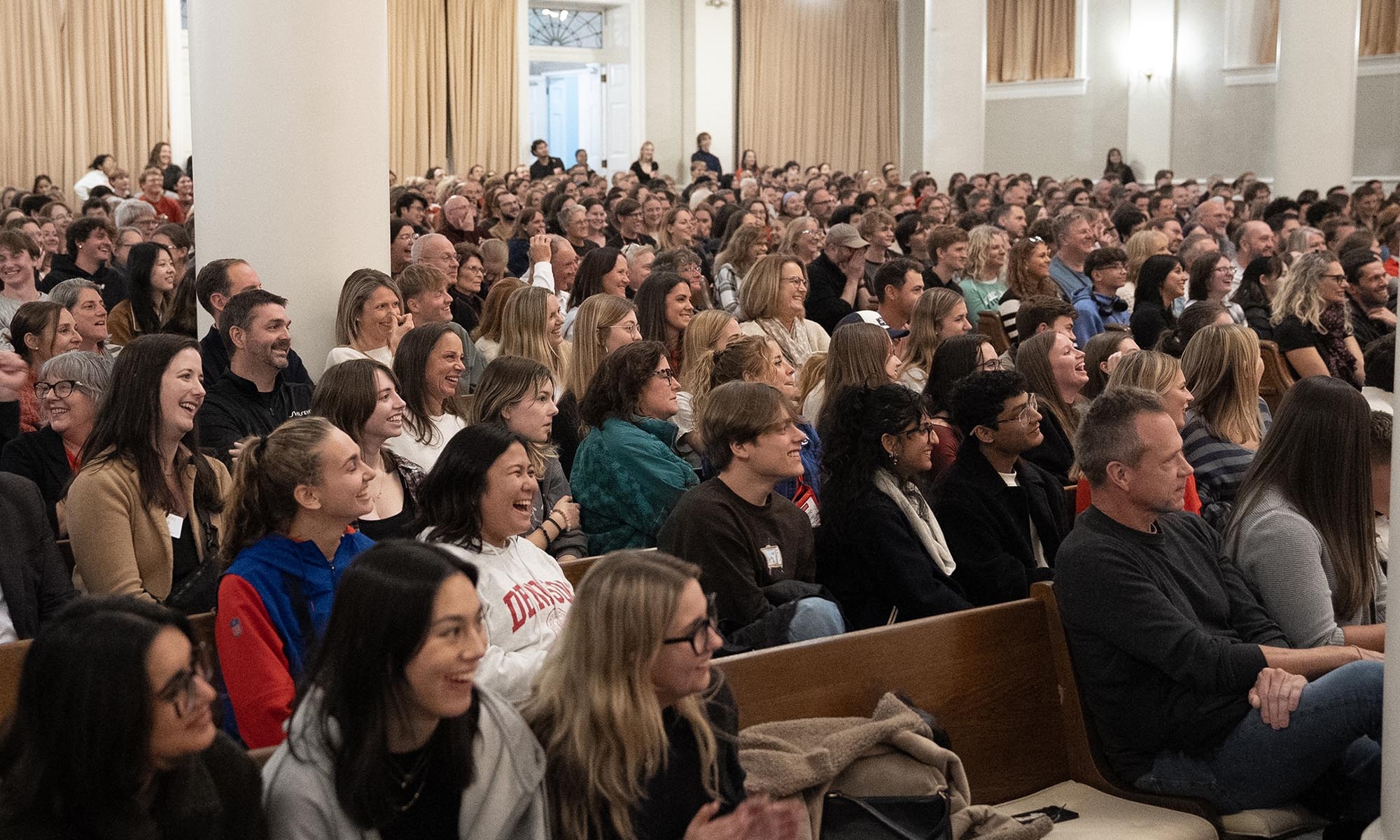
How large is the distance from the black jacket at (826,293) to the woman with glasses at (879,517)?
13.1 ft

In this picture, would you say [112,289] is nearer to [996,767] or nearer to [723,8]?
[996,767]

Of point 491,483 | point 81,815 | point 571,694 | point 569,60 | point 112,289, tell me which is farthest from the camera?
point 569,60

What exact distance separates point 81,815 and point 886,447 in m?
2.48

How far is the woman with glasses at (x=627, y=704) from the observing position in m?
2.44

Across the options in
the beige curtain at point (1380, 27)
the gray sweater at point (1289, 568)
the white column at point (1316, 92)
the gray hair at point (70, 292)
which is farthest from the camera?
the beige curtain at point (1380, 27)

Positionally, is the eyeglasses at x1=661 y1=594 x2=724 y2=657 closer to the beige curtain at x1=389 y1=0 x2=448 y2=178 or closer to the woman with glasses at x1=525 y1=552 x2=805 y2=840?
the woman with glasses at x1=525 y1=552 x2=805 y2=840

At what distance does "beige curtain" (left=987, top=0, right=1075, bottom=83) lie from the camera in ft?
73.6

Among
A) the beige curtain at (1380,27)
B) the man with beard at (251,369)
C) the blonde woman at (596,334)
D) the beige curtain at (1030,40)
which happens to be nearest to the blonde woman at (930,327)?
the blonde woman at (596,334)

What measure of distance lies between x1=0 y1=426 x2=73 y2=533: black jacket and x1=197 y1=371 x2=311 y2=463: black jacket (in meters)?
0.42

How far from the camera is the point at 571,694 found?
2.46 metres

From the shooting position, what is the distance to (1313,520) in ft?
12.1

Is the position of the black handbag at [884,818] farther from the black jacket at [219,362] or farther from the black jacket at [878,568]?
the black jacket at [219,362]

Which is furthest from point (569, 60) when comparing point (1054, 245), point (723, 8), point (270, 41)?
point (270, 41)

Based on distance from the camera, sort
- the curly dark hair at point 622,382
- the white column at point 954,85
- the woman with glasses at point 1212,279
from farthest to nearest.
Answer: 1. the white column at point 954,85
2. the woman with glasses at point 1212,279
3. the curly dark hair at point 622,382
